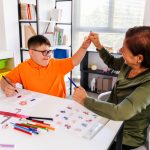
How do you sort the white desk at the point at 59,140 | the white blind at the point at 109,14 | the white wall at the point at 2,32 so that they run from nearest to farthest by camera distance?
the white desk at the point at 59,140, the white wall at the point at 2,32, the white blind at the point at 109,14

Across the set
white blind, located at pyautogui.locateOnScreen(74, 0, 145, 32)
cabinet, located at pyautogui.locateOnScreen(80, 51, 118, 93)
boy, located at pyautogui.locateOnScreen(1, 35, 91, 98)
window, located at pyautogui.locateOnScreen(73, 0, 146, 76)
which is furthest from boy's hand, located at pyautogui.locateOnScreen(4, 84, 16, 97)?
white blind, located at pyautogui.locateOnScreen(74, 0, 145, 32)

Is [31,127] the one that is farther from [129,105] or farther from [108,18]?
[108,18]

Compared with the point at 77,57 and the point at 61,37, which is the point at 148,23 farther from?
the point at 77,57

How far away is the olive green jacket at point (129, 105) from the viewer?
94 centimetres

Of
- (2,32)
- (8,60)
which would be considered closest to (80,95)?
(8,60)

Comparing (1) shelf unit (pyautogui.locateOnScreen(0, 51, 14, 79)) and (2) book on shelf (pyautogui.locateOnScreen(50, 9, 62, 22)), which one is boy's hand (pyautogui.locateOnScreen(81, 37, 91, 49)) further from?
(2) book on shelf (pyautogui.locateOnScreen(50, 9, 62, 22))

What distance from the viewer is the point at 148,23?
134 inches

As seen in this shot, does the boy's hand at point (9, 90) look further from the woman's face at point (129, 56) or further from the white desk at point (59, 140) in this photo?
the woman's face at point (129, 56)

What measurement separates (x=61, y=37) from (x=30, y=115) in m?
2.86

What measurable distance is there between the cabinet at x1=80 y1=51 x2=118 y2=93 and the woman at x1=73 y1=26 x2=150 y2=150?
7.55 ft

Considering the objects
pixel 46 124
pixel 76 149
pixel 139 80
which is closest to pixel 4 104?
pixel 46 124

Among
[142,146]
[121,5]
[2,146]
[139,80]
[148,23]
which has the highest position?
[121,5]

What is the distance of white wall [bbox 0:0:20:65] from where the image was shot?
9.40 ft

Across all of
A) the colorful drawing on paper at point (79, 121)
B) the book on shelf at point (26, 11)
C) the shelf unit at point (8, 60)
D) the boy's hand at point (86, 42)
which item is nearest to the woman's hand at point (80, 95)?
the colorful drawing on paper at point (79, 121)
